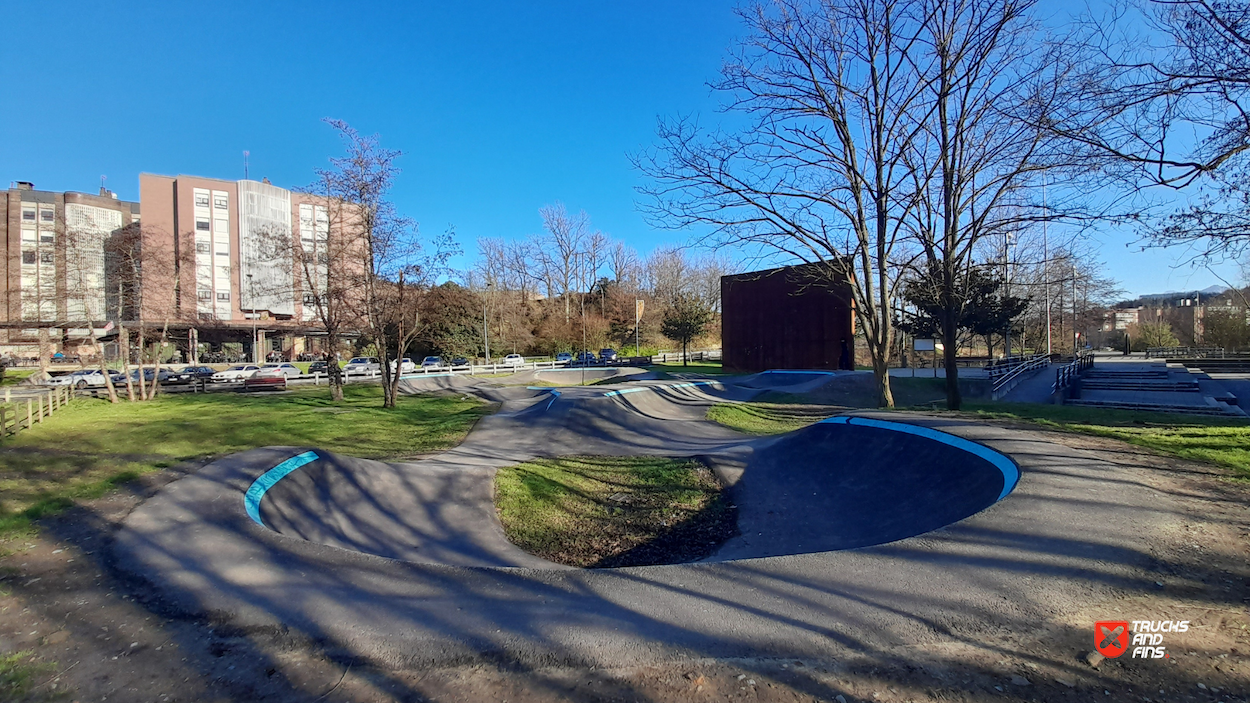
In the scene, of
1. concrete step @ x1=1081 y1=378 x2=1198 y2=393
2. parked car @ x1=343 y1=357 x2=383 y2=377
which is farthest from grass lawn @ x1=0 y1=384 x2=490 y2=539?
concrete step @ x1=1081 y1=378 x2=1198 y2=393

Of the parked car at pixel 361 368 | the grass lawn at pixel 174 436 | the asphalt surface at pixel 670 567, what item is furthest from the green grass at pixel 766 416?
the parked car at pixel 361 368

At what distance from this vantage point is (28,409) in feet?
40.5

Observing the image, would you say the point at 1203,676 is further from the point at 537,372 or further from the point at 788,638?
the point at 537,372

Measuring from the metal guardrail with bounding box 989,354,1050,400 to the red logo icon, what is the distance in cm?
2258

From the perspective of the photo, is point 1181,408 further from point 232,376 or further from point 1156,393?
point 232,376

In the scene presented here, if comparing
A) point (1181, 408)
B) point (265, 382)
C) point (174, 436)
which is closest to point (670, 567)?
point (174, 436)

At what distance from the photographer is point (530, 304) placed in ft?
211

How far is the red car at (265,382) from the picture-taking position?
2841cm

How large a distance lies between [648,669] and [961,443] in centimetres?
748

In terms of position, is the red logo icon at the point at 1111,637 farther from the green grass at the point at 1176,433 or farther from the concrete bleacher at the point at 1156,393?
the concrete bleacher at the point at 1156,393

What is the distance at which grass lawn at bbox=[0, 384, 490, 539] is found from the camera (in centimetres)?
712

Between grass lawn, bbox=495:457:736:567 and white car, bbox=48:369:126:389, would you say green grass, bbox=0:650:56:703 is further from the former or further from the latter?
white car, bbox=48:369:126:389

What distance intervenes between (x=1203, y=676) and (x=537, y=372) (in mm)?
39360

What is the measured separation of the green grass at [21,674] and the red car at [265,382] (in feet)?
95.0
